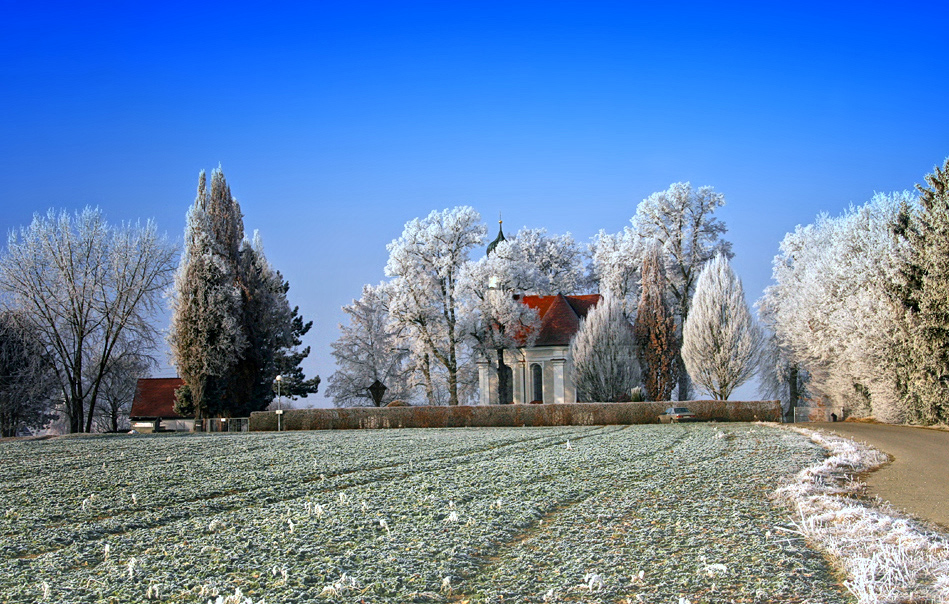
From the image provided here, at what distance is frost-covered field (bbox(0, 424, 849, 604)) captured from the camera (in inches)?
229

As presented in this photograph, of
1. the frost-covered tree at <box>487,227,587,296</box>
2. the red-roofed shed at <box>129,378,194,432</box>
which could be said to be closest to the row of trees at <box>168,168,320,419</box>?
the red-roofed shed at <box>129,378,194,432</box>

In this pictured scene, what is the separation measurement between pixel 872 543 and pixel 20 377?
44.7 m

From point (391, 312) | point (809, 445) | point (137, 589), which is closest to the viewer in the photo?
point (137, 589)

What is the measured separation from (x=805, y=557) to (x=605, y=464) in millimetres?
7928

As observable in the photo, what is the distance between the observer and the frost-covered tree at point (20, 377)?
39906 millimetres

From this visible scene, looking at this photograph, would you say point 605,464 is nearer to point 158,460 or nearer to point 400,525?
point 400,525

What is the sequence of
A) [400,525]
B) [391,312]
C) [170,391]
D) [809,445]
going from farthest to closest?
[170,391] < [391,312] < [809,445] < [400,525]

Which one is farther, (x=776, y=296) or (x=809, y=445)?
(x=776, y=296)

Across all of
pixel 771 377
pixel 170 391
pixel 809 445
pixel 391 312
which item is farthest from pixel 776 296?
pixel 170 391

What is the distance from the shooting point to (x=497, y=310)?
1770 inches

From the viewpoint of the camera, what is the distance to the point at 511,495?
10305 mm

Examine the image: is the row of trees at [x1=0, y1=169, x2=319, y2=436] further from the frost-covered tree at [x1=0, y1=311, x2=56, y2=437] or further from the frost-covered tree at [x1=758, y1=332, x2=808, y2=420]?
the frost-covered tree at [x1=758, y1=332, x2=808, y2=420]

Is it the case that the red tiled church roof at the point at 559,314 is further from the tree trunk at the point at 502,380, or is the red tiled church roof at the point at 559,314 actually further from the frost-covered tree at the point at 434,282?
the frost-covered tree at the point at 434,282

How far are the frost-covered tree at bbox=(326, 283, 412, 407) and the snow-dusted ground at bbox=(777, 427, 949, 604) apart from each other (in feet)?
138
